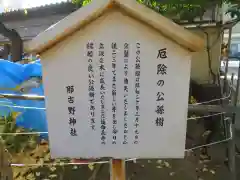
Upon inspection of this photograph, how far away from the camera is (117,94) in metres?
1.64

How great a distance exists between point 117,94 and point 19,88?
3.28 metres

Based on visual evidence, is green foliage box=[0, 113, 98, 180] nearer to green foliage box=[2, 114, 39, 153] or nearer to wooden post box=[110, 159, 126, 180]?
green foliage box=[2, 114, 39, 153]

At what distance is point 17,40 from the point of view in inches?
284

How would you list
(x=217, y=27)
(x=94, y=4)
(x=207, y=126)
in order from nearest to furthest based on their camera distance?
(x=94, y=4) < (x=207, y=126) < (x=217, y=27)

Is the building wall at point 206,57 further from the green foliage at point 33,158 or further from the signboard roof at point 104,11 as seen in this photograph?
the signboard roof at point 104,11

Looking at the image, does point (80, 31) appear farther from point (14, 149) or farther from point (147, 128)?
point (14, 149)

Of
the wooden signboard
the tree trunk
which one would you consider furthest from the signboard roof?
the tree trunk

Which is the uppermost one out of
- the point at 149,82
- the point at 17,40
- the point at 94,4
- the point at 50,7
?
the point at 50,7

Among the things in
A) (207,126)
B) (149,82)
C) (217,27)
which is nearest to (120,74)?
(149,82)

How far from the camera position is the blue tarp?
14.3ft

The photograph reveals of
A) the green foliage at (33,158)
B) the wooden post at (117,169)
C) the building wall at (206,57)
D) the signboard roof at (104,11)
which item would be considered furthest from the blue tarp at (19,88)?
the building wall at (206,57)

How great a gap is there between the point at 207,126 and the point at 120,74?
13.6 feet

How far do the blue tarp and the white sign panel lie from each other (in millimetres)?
2863

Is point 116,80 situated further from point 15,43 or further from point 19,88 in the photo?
point 15,43
